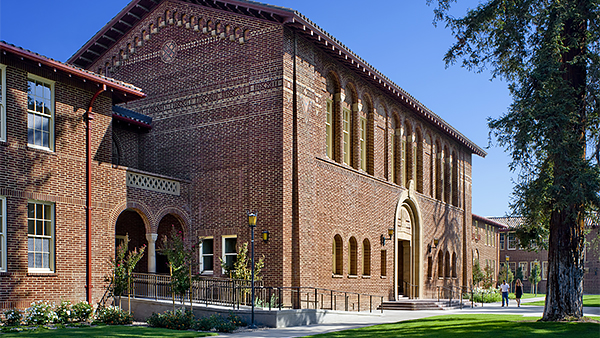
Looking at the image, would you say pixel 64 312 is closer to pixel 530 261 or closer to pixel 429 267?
pixel 429 267

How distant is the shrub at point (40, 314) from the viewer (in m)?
16.1

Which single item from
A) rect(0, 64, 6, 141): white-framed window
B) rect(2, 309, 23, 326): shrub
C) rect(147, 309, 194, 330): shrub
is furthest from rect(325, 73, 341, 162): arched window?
rect(2, 309, 23, 326): shrub

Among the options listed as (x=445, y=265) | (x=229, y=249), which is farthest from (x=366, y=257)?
(x=445, y=265)

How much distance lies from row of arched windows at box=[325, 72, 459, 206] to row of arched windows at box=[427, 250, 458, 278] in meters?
3.45

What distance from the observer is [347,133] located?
26.5m

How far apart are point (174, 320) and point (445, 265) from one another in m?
23.5

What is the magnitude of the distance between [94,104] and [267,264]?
7932 millimetres

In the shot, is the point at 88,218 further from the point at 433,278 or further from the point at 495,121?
the point at 433,278

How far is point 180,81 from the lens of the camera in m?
24.6

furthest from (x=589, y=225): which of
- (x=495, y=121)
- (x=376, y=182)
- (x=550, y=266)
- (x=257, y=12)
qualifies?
(x=257, y=12)

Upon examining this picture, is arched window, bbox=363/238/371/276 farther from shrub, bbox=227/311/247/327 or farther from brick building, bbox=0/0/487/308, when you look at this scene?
shrub, bbox=227/311/247/327

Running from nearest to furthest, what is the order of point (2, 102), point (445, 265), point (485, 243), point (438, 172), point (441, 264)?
point (2, 102) < point (441, 264) < point (438, 172) < point (445, 265) < point (485, 243)

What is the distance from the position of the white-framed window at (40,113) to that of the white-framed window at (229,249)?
737cm

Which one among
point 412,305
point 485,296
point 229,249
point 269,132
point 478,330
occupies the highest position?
point 269,132
